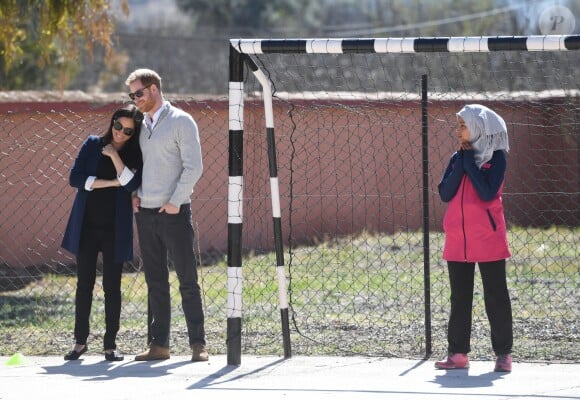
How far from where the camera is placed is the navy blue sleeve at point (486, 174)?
24.4ft

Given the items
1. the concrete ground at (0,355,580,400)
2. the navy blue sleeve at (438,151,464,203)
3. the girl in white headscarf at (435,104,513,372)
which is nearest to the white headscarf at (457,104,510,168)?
the girl in white headscarf at (435,104,513,372)

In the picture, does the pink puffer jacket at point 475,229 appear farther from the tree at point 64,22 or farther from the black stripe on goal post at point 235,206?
the tree at point 64,22

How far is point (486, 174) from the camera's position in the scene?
7484mm

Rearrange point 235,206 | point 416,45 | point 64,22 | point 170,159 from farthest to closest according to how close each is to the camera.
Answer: point 64,22
point 235,206
point 170,159
point 416,45

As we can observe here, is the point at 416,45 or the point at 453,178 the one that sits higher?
the point at 416,45

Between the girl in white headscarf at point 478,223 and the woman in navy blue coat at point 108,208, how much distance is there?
2262mm

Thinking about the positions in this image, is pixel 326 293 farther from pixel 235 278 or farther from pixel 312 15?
pixel 312 15

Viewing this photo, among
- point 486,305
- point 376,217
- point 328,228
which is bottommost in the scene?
point 486,305

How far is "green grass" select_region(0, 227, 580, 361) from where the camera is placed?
29.5ft

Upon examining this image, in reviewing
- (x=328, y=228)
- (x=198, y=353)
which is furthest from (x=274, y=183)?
(x=328, y=228)

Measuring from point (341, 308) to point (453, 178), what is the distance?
350cm

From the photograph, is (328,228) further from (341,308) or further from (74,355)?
(74,355)

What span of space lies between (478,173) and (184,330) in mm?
3369

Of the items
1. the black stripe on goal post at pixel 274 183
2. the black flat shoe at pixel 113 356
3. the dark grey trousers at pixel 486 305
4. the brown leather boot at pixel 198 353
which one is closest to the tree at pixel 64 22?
the black stripe on goal post at pixel 274 183
